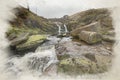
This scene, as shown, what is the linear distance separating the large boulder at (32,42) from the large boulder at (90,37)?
335 millimetres

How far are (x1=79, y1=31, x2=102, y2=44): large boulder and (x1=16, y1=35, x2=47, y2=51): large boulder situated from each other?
33 cm

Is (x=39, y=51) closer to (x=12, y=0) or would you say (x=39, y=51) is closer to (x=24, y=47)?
(x=24, y=47)

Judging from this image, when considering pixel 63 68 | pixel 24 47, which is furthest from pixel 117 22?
pixel 24 47

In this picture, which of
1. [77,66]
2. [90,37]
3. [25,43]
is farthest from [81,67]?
[25,43]

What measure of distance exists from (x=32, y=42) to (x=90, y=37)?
1.65ft

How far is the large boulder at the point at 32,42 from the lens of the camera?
2.56 m

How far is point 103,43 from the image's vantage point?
255 cm

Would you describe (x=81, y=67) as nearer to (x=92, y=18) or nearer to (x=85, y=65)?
(x=85, y=65)

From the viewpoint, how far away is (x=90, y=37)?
100 inches

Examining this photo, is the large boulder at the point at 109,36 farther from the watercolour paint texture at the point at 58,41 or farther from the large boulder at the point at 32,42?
the large boulder at the point at 32,42

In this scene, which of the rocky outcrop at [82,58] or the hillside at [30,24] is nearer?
the rocky outcrop at [82,58]

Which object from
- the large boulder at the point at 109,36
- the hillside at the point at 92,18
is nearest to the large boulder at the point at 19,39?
the hillside at the point at 92,18

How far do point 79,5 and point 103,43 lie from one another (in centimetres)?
45

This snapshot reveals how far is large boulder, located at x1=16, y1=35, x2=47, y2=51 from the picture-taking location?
256cm
